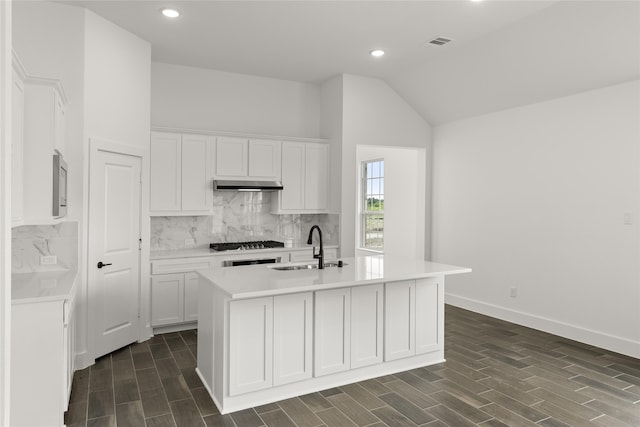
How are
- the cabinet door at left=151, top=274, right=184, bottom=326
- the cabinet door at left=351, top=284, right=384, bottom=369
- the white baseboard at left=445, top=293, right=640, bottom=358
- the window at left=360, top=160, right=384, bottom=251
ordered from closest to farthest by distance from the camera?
the cabinet door at left=351, top=284, right=384, bottom=369, the white baseboard at left=445, top=293, right=640, bottom=358, the cabinet door at left=151, top=274, right=184, bottom=326, the window at left=360, top=160, right=384, bottom=251

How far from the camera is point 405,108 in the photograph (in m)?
6.37

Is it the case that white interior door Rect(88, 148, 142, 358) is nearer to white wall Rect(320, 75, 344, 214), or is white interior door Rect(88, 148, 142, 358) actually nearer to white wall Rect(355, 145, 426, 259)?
white wall Rect(320, 75, 344, 214)

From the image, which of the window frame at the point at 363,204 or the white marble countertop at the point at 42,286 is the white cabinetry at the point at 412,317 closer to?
the white marble countertop at the point at 42,286

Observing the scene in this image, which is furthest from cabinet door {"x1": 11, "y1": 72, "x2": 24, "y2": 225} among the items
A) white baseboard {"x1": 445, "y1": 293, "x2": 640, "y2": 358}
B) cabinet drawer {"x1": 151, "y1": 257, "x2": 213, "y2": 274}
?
white baseboard {"x1": 445, "y1": 293, "x2": 640, "y2": 358}

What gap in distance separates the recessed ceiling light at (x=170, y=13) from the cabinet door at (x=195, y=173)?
4.58ft

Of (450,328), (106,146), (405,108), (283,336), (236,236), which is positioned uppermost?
(405,108)

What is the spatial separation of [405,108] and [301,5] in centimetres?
287

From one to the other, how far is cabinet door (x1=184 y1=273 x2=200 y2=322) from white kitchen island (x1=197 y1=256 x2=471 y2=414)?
140 centimetres

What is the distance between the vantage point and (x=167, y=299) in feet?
15.9

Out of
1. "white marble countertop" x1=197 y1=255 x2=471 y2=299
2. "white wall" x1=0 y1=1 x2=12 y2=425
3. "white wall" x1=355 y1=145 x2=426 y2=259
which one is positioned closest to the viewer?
"white wall" x1=0 y1=1 x2=12 y2=425

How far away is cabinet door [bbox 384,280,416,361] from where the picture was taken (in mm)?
3695

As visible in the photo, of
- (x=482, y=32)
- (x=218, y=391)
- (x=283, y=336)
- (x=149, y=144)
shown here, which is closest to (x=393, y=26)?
(x=482, y=32)

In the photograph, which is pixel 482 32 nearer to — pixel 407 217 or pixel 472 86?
pixel 472 86

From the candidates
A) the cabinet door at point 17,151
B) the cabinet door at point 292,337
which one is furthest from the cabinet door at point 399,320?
the cabinet door at point 17,151
